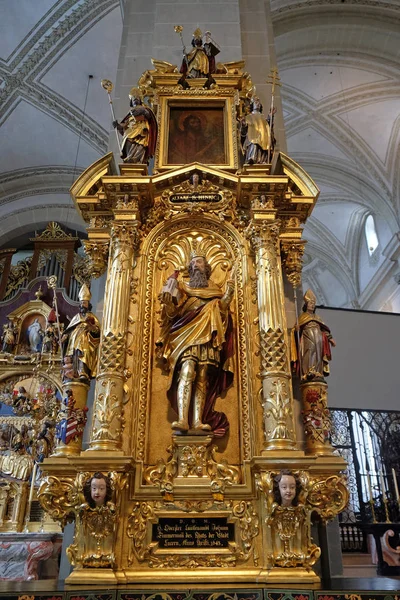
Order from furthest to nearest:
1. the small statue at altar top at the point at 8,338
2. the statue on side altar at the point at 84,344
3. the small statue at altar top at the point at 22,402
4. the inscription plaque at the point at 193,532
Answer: the small statue at altar top at the point at 8,338, the small statue at altar top at the point at 22,402, the statue on side altar at the point at 84,344, the inscription plaque at the point at 193,532

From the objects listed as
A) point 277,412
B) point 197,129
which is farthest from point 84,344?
point 197,129

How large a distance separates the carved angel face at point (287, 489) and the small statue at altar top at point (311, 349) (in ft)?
3.43

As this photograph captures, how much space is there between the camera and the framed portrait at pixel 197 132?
5582 millimetres

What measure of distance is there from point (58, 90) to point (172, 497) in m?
10.9

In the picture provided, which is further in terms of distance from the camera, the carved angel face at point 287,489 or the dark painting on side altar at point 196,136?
the dark painting on side altar at point 196,136

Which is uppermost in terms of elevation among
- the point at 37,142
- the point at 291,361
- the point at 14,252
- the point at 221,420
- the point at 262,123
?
the point at 37,142

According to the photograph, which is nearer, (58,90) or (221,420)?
(221,420)

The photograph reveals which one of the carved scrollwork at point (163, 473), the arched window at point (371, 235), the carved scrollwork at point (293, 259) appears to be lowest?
the carved scrollwork at point (163, 473)

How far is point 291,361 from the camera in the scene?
14.6 feet

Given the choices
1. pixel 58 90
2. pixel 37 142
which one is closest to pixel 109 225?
pixel 58 90

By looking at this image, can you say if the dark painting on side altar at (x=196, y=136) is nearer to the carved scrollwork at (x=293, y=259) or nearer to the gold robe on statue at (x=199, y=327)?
the carved scrollwork at (x=293, y=259)

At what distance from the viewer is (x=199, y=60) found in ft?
20.1

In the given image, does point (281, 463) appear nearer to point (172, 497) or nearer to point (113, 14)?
point (172, 497)

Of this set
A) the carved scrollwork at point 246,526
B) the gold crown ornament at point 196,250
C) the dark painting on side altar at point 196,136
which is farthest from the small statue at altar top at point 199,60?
the carved scrollwork at point 246,526
